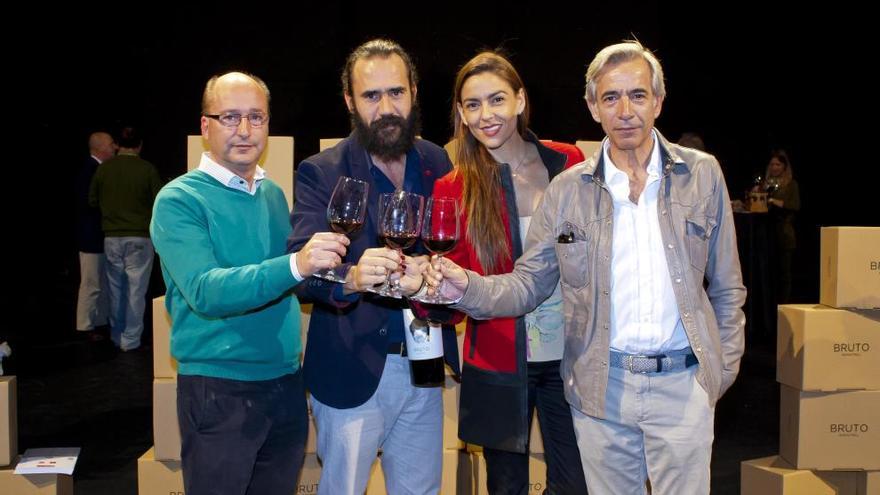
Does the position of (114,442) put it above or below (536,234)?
below

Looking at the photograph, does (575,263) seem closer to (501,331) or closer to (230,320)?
(501,331)

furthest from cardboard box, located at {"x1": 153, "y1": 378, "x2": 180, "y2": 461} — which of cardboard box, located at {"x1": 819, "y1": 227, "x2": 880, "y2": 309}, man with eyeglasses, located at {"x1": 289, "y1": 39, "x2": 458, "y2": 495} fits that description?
cardboard box, located at {"x1": 819, "y1": 227, "x2": 880, "y2": 309}

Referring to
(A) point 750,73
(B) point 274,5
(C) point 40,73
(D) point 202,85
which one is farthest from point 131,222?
(A) point 750,73

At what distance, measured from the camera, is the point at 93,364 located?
6.51m

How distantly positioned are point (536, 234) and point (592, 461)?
1.98ft

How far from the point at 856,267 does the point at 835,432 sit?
2.27ft

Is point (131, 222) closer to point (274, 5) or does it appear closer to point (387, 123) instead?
point (274, 5)

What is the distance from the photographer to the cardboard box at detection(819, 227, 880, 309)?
362 cm

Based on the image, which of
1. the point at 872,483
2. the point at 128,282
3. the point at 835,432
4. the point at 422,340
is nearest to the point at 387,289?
the point at 422,340

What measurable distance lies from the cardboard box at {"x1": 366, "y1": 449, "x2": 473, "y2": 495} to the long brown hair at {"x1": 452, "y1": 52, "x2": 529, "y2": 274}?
134 cm

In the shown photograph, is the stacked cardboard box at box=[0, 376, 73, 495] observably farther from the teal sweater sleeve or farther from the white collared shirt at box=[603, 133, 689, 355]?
the white collared shirt at box=[603, 133, 689, 355]

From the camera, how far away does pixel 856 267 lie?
363 cm

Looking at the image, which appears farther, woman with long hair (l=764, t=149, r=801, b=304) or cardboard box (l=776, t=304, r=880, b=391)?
woman with long hair (l=764, t=149, r=801, b=304)

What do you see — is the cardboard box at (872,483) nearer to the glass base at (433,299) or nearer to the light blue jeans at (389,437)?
the light blue jeans at (389,437)
